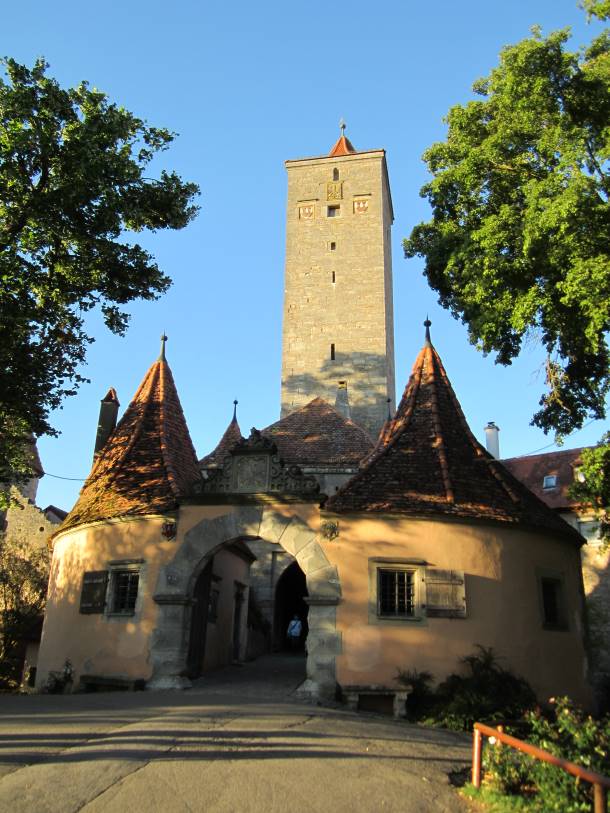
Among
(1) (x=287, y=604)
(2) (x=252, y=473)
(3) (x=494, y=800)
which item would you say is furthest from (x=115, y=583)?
(1) (x=287, y=604)

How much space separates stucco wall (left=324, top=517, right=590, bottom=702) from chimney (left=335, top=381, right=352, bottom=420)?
60.5 ft

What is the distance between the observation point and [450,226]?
15461mm

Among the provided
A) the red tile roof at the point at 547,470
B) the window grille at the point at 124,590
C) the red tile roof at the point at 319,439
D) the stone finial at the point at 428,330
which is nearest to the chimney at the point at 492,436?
the red tile roof at the point at 547,470

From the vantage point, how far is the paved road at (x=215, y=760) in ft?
20.4

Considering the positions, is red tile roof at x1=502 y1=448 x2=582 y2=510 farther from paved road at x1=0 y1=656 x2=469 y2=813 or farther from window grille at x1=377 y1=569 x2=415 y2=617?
paved road at x1=0 y1=656 x2=469 y2=813

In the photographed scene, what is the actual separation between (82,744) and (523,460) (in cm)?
2676

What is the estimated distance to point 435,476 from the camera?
13.9m

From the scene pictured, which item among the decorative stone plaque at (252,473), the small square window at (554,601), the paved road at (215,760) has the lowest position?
the paved road at (215,760)

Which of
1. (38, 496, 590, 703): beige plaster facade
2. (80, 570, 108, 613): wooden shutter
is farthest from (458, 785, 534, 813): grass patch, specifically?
(80, 570, 108, 613): wooden shutter

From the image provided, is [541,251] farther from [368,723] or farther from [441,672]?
[368,723]

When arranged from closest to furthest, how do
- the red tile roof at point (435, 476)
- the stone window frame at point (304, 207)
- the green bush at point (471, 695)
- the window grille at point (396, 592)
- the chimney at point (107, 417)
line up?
the green bush at point (471, 695) < the window grille at point (396, 592) < the red tile roof at point (435, 476) < the chimney at point (107, 417) < the stone window frame at point (304, 207)

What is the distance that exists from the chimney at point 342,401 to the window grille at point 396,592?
61.4 feet

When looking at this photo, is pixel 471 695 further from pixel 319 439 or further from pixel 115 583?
pixel 319 439

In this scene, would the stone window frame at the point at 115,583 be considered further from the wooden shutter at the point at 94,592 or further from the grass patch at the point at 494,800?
the grass patch at the point at 494,800
